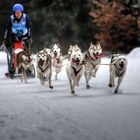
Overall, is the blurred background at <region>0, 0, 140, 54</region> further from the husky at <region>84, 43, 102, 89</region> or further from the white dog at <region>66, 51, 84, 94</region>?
the white dog at <region>66, 51, 84, 94</region>

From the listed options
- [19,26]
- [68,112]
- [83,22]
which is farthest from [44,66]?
[83,22]

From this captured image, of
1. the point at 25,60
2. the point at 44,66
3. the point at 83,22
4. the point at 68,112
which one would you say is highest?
the point at 83,22

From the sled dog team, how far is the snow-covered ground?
0.89 ft

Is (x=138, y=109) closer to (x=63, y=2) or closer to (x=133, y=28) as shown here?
(x=133, y=28)

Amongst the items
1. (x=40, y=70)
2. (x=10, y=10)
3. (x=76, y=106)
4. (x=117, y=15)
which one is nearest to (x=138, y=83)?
(x=40, y=70)

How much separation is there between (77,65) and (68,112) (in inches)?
134

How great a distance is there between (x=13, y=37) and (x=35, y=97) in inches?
239

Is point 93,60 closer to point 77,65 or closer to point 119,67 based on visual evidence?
point 119,67

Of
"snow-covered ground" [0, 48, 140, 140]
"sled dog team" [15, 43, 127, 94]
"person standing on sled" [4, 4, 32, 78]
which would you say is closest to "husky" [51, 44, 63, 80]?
"sled dog team" [15, 43, 127, 94]

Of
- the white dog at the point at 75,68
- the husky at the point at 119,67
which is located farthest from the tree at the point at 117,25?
the white dog at the point at 75,68

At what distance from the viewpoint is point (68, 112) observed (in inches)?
409

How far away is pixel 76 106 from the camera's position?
11.2 metres

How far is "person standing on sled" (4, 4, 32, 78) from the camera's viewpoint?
60.1 ft

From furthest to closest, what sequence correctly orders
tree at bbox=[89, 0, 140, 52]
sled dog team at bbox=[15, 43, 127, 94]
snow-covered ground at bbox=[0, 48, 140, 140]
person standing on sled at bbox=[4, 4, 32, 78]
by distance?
1. tree at bbox=[89, 0, 140, 52]
2. person standing on sled at bbox=[4, 4, 32, 78]
3. sled dog team at bbox=[15, 43, 127, 94]
4. snow-covered ground at bbox=[0, 48, 140, 140]
